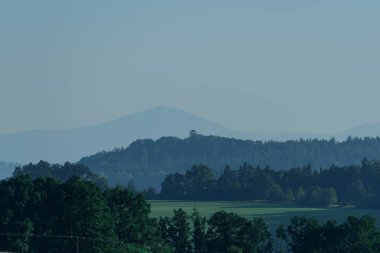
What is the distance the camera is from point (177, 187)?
180375 mm

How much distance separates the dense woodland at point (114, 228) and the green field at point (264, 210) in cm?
3891

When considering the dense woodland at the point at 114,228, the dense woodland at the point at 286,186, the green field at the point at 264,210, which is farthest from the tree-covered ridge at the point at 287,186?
the dense woodland at the point at 114,228

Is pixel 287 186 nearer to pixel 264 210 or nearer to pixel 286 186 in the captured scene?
pixel 286 186

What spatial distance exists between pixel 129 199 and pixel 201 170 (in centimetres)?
11071

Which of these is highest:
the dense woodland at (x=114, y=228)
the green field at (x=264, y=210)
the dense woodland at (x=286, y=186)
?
the dense woodland at (x=286, y=186)

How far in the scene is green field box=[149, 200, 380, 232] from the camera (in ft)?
421

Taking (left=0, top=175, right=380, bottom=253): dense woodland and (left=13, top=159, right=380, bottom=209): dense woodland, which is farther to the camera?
(left=13, top=159, right=380, bottom=209): dense woodland

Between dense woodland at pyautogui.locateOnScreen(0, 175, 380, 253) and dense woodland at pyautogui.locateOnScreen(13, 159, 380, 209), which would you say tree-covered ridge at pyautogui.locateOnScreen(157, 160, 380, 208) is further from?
dense woodland at pyautogui.locateOnScreen(0, 175, 380, 253)

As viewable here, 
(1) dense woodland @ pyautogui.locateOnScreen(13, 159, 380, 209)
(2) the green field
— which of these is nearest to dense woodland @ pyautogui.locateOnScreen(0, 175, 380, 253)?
(2) the green field

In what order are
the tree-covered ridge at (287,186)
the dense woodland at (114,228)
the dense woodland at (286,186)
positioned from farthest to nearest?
the tree-covered ridge at (287,186) → the dense woodland at (286,186) → the dense woodland at (114,228)

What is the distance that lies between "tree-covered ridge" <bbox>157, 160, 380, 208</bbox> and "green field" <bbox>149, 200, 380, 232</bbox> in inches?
239

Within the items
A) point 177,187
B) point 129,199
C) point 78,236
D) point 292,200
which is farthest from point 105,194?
point 177,187

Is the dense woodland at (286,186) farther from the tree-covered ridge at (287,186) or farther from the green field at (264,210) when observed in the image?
the green field at (264,210)

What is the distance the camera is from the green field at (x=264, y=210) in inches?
5049
